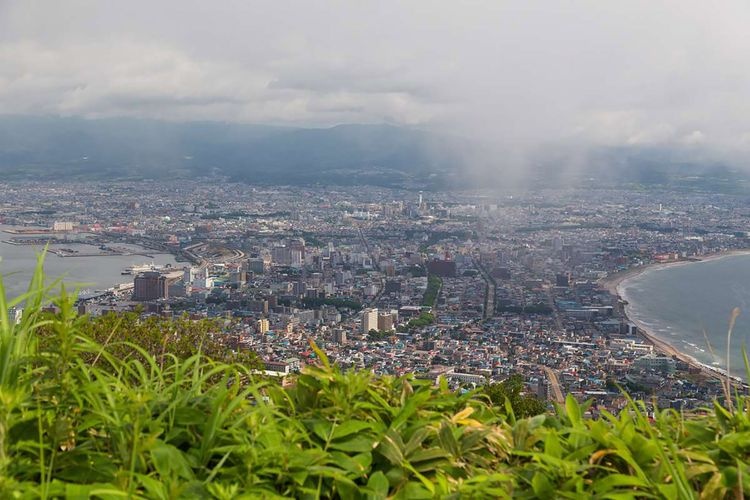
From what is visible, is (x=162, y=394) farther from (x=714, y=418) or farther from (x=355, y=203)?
(x=355, y=203)

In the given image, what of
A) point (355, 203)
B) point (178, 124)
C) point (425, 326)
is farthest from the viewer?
point (178, 124)

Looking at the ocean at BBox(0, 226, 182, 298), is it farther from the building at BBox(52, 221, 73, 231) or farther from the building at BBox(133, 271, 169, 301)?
the building at BBox(52, 221, 73, 231)

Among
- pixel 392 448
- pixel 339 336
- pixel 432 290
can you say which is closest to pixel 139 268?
pixel 432 290

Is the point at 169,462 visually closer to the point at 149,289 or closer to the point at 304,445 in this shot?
the point at 304,445

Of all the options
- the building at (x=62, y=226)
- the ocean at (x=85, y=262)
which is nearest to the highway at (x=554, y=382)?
the ocean at (x=85, y=262)

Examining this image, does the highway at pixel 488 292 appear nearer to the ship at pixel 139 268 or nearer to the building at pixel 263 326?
the building at pixel 263 326

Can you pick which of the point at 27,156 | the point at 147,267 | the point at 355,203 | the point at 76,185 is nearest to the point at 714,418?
the point at 147,267
